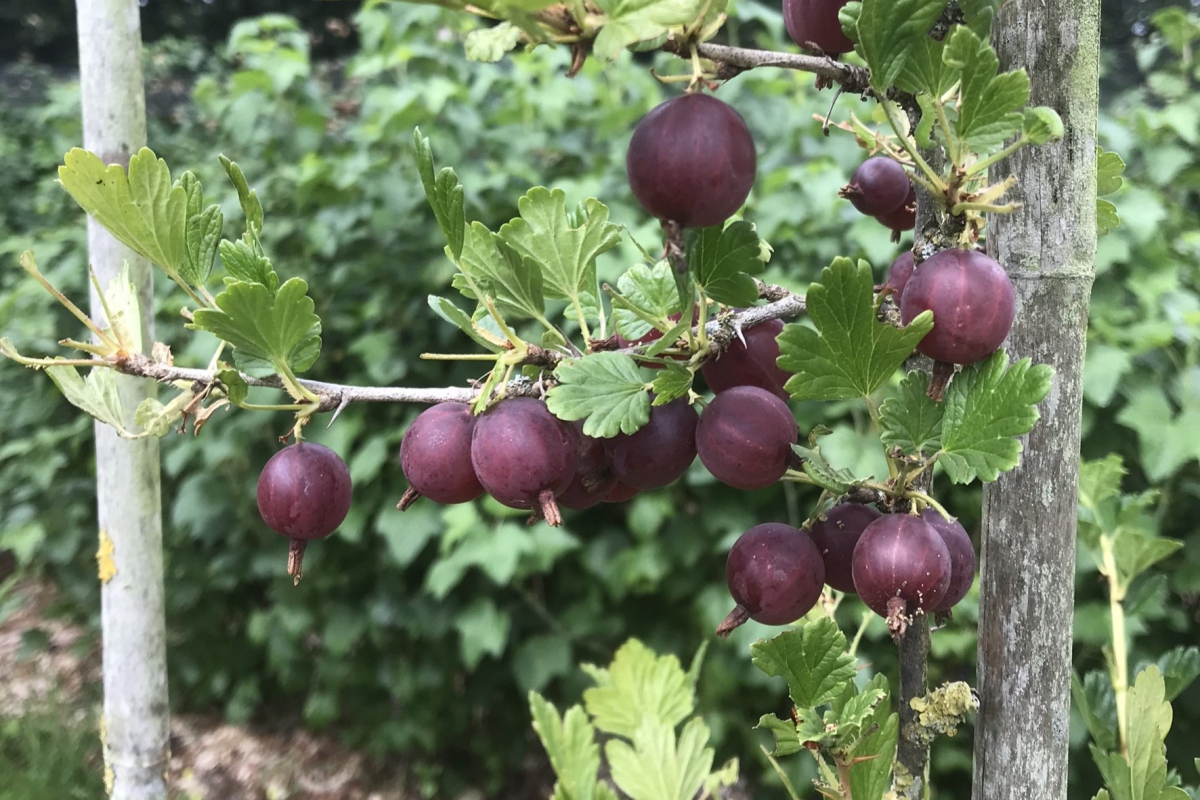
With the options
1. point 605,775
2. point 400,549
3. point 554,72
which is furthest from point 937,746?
point 554,72

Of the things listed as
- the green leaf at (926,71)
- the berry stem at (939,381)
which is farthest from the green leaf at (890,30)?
the berry stem at (939,381)

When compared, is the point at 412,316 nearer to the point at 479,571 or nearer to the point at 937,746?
the point at 479,571

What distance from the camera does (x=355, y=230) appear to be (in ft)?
5.04

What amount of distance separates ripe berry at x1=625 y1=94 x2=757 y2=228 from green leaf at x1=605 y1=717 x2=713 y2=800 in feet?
1.09

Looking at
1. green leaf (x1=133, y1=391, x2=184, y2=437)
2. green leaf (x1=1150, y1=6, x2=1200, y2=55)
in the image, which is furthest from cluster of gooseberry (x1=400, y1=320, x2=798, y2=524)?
green leaf (x1=1150, y1=6, x2=1200, y2=55)

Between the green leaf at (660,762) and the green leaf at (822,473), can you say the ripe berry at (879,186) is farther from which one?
the green leaf at (660,762)

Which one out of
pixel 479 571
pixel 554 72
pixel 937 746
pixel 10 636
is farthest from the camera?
pixel 10 636

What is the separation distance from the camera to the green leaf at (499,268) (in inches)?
13.5

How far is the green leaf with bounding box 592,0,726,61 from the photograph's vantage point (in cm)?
23

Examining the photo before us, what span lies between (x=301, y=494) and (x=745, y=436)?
0.20 m

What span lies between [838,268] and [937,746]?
1245 mm

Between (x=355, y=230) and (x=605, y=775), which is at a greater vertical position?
(x=355, y=230)

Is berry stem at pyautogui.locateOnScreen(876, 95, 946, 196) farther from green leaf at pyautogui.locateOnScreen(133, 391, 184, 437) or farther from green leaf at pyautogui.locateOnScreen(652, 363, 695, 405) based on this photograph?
green leaf at pyautogui.locateOnScreen(133, 391, 184, 437)

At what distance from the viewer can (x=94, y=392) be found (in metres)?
0.40
